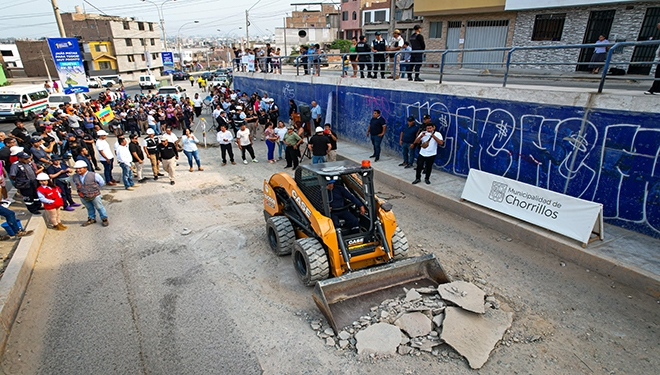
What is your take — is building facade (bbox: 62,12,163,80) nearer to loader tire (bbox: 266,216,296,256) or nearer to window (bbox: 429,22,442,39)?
window (bbox: 429,22,442,39)

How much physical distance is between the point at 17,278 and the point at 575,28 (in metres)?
19.6

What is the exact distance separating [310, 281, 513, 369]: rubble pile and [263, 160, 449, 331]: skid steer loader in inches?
8.4

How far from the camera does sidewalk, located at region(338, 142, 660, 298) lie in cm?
557

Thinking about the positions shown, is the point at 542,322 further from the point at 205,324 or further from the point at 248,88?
the point at 248,88

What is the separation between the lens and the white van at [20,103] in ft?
67.8

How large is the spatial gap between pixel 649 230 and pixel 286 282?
22.1 feet

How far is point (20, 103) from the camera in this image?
68.7ft

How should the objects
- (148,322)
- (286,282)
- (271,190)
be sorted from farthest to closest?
1. (271,190)
2. (286,282)
3. (148,322)

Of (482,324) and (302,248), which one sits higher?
(302,248)

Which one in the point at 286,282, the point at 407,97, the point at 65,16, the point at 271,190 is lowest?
the point at 286,282

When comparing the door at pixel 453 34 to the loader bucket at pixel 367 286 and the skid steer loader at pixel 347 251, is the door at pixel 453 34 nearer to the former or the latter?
the skid steer loader at pixel 347 251

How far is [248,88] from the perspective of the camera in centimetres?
2486

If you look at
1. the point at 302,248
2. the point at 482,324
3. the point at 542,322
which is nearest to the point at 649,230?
the point at 542,322

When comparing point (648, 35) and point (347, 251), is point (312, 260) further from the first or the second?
point (648, 35)
